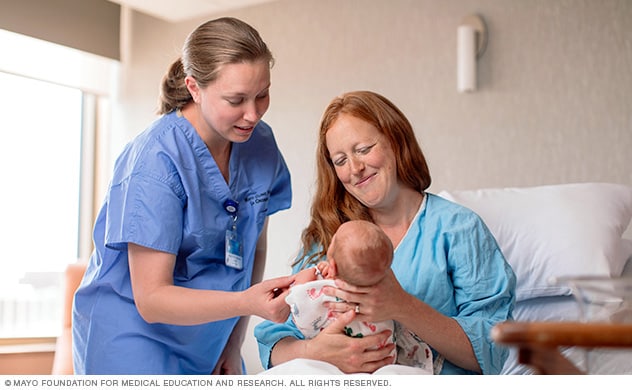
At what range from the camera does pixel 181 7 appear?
278 cm

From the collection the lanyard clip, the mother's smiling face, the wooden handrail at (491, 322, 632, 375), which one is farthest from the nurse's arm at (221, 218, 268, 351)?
the wooden handrail at (491, 322, 632, 375)

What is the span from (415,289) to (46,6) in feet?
6.50

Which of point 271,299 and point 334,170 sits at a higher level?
point 334,170

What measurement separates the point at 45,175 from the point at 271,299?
2136 millimetres

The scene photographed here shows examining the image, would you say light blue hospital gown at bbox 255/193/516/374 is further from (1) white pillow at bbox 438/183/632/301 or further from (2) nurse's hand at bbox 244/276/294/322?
(1) white pillow at bbox 438/183/632/301

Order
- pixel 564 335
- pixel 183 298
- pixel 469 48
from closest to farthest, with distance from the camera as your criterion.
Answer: pixel 564 335
pixel 183 298
pixel 469 48

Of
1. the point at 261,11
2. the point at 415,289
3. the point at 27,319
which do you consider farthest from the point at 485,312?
the point at 27,319

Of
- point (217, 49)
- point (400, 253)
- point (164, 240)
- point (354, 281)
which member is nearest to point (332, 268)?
point (354, 281)

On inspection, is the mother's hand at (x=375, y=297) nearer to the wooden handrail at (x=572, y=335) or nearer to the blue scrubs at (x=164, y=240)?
the blue scrubs at (x=164, y=240)

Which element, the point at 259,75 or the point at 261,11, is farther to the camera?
the point at 261,11

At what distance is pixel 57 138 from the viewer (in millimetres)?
3143

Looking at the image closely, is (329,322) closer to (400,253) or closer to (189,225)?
(400,253)

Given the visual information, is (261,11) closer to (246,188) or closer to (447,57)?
(447,57)

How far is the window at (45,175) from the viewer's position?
291 cm
